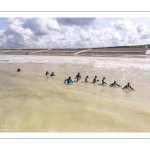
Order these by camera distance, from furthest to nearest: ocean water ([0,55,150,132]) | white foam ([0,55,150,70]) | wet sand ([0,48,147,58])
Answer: wet sand ([0,48,147,58]), white foam ([0,55,150,70]), ocean water ([0,55,150,132])

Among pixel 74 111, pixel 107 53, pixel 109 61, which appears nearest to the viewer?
pixel 74 111

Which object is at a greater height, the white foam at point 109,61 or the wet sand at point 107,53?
the wet sand at point 107,53

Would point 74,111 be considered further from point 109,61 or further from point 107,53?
point 107,53

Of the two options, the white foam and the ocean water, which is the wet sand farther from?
the ocean water

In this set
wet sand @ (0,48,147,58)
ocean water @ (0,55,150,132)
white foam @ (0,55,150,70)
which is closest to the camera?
ocean water @ (0,55,150,132)

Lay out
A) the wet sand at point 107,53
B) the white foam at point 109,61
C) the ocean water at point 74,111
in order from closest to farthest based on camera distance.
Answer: the ocean water at point 74,111 < the white foam at point 109,61 < the wet sand at point 107,53

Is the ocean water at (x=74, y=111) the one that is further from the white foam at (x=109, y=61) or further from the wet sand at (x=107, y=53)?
the wet sand at (x=107, y=53)

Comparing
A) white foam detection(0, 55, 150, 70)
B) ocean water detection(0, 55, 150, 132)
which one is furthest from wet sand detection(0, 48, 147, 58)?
ocean water detection(0, 55, 150, 132)

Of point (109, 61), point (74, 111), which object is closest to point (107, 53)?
point (109, 61)

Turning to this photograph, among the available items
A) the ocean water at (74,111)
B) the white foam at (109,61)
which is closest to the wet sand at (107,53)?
the white foam at (109,61)
